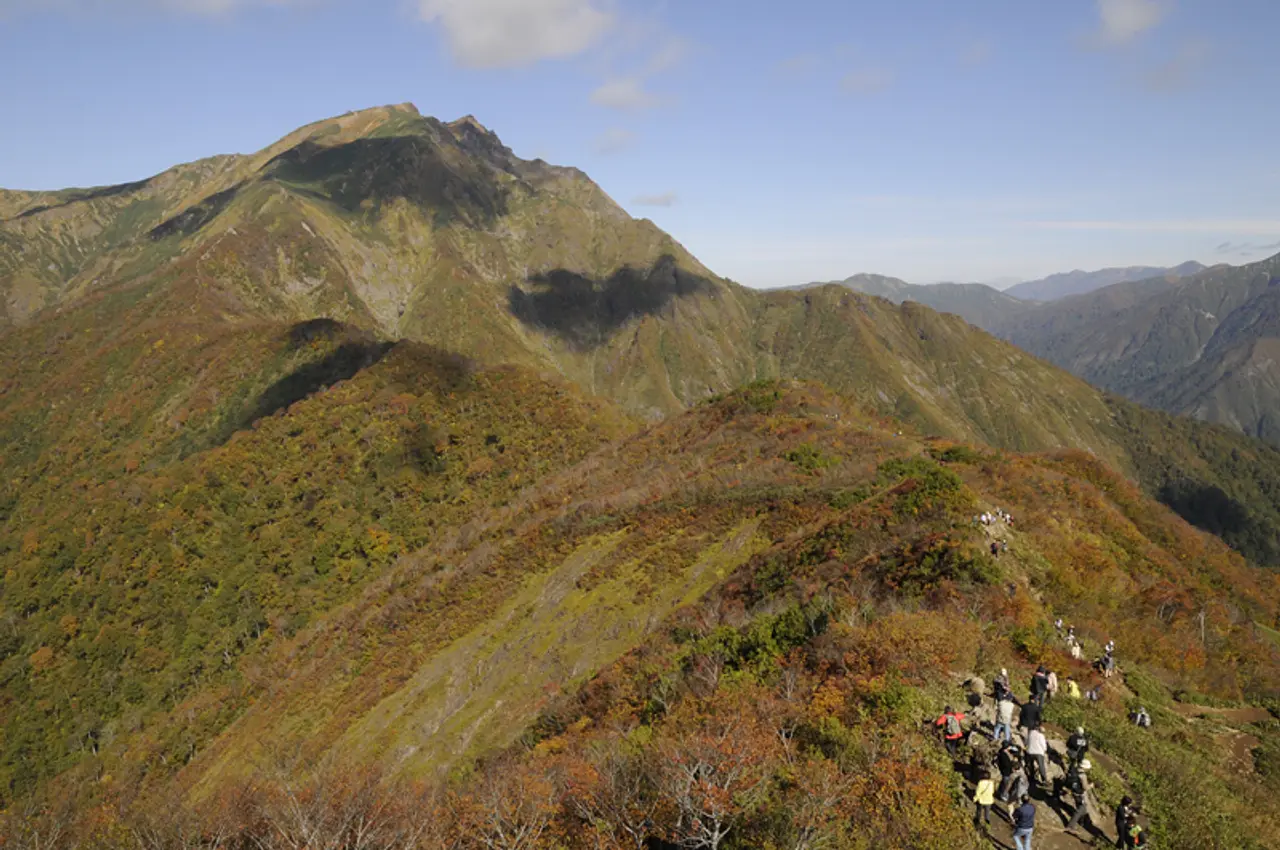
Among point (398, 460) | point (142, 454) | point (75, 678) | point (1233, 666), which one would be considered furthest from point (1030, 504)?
point (142, 454)

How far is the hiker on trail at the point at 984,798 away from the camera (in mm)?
14719

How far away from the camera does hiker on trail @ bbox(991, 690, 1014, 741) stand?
17.0 meters

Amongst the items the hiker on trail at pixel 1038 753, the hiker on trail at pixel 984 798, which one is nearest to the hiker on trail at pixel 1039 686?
the hiker on trail at pixel 1038 753

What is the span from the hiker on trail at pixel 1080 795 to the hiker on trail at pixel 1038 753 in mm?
597

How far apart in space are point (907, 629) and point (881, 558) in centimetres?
1070

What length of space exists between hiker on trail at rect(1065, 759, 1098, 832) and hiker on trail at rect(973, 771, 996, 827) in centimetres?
182

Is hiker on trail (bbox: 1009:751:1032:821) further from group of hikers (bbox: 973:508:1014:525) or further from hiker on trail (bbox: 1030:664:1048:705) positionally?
group of hikers (bbox: 973:508:1014:525)

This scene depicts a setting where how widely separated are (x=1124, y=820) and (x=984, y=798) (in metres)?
3.20

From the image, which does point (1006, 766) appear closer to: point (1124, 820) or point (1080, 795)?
point (1080, 795)

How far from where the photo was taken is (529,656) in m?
45.9

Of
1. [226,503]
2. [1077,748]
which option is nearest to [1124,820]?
[1077,748]

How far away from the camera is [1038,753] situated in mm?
16250

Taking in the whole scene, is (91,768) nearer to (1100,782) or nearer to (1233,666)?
(1100,782)

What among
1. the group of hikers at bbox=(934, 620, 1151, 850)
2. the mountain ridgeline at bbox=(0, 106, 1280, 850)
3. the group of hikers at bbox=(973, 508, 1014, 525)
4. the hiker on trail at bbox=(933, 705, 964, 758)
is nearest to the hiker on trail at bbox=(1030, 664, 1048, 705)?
the group of hikers at bbox=(934, 620, 1151, 850)
